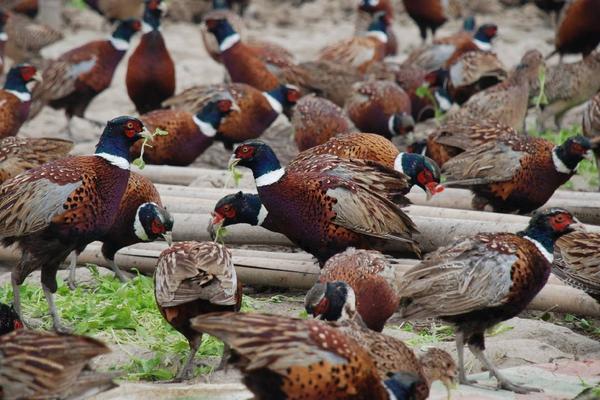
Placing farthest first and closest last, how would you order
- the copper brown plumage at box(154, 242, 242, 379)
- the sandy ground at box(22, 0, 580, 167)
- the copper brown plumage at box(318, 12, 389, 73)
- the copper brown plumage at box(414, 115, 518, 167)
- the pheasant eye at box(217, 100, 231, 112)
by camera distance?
the copper brown plumage at box(318, 12, 389, 73), the sandy ground at box(22, 0, 580, 167), the pheasant eye at box(217, 100, 231, 112), the copper brown plumage at box(414, 115, 518, 167), the copper brown plumage at box(154, 242, 242, 379)

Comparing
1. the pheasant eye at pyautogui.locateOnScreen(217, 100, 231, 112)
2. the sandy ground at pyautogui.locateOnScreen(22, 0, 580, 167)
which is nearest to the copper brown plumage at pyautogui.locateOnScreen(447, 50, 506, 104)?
the sandy ground at pyautogui.locateOnScreen(22, 0, 580, 167)

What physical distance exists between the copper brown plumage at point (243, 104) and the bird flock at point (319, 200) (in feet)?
0.07

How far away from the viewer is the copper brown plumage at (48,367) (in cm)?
495

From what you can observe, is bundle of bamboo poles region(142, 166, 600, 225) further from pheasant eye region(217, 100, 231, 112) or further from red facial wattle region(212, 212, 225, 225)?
red facial wattle region(212, 212, 225, 225)

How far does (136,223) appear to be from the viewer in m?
7.76

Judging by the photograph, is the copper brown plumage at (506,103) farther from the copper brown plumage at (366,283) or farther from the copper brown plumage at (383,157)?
the copper brown plumage at (366,283)

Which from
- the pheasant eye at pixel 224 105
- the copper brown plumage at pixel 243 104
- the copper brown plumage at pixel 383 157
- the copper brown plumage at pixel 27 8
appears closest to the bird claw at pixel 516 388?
the copper brown plumage at pixel 383 157

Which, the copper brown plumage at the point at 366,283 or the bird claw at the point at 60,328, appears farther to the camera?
the bird claw at the point at 60,328

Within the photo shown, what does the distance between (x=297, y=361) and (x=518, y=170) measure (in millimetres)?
4088

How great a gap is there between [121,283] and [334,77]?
523 cm

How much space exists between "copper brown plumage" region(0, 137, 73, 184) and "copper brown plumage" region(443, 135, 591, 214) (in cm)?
290

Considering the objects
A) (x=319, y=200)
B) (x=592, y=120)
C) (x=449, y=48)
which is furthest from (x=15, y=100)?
(x=449, y=48)

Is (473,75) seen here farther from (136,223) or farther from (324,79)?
(136,223)

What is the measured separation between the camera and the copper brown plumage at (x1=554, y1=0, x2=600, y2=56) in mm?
12977
